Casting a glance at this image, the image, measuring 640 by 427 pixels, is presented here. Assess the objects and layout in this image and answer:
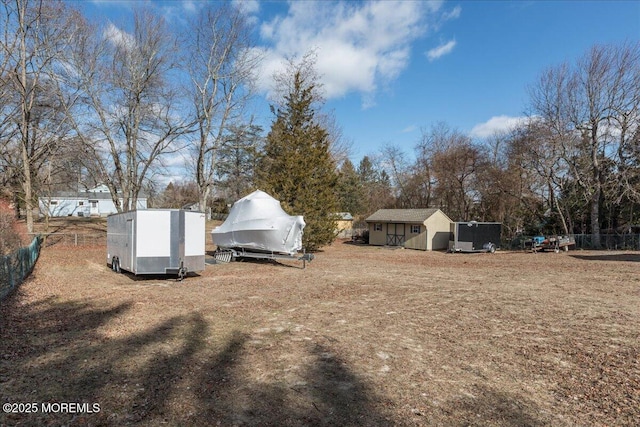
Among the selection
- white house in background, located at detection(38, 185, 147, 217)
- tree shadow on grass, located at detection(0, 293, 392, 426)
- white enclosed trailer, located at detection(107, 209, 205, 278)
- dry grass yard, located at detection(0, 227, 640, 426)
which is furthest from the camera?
white house in background, located at detection(38, 185, 147, 217)

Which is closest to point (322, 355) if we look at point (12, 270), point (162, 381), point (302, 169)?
point (162, 381)

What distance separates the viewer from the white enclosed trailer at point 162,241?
40.3 ft

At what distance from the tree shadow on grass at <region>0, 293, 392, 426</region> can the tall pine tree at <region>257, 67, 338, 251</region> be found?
1839 cm

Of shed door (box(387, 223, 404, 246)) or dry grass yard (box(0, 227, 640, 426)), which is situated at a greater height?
shed door (box(387, 223, 404, 246))

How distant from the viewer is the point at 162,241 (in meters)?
12.5

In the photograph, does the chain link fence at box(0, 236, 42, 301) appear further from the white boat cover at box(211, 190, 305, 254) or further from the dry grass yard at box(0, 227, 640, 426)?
the white boat cover at box(211, 190, 305, 254)

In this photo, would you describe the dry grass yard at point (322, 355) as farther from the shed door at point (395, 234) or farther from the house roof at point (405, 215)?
the shed door at point (395, 234)

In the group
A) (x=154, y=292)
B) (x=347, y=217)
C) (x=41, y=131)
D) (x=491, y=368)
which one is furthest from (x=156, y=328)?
(x=347, y=217)

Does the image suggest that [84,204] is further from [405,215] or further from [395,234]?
[405,215]

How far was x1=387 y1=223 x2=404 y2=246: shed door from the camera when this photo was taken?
33.8m

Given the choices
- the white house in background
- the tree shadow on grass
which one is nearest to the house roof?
the tree shadow on grass

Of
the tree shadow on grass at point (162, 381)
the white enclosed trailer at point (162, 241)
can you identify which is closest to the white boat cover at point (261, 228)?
the white enclosed trailer at point (162, 241)

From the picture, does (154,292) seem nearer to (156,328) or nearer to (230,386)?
(156,328)

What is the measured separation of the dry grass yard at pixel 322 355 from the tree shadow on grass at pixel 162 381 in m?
0.02
